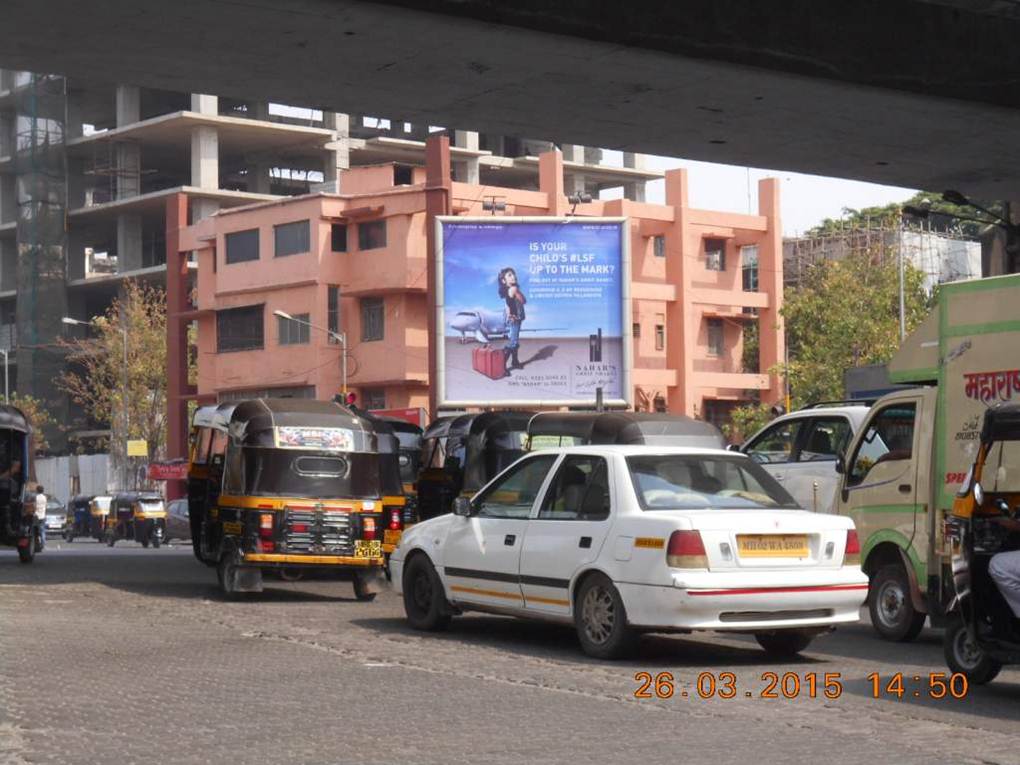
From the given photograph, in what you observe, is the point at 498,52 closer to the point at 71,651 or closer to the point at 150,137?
the point at 71,651

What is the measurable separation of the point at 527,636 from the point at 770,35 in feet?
22.6

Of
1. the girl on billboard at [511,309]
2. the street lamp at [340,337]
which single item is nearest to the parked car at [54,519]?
the street lamp at [340,337]

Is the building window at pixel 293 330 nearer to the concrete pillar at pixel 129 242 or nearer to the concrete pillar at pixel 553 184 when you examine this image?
the concrete pillar at pixel 553 184

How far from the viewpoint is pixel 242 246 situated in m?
69.6

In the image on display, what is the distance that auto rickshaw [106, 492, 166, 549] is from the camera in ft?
170

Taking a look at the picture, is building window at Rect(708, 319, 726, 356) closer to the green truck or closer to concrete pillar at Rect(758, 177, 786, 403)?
concrete pillar at Rect(758, 177, 786, 403)

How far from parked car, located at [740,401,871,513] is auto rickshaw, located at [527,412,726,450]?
3.75 meters

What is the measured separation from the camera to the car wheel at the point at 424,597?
559 inches

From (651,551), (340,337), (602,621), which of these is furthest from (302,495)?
(340,337)

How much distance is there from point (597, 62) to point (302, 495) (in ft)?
19.0

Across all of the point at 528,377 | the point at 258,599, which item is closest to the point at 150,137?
the point at 528,377

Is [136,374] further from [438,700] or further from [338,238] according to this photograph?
[438,700]

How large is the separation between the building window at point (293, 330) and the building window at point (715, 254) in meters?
17.3

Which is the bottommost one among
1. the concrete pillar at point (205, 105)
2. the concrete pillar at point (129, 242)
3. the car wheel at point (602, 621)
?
the car wheel at point (602, 621)
